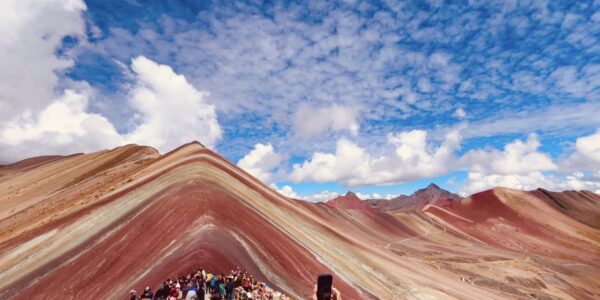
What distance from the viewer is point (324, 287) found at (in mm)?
8422

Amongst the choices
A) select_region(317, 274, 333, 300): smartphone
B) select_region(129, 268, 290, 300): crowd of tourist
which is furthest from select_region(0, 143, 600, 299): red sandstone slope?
select_region(317, 274, 333, 300): smartphone

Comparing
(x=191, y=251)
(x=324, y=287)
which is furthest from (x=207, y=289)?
(x=324, y=287)

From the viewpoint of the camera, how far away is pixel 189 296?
13.0 meters

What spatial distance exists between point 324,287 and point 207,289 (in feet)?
32.4

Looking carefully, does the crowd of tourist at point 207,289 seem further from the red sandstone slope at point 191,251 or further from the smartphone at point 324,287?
the smartphone at point 324,287

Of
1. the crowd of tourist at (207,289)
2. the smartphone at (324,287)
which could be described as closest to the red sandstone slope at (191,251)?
the crowd of tourist at (207,289)

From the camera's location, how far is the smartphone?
831 cm

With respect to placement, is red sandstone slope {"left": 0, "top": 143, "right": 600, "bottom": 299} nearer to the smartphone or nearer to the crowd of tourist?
the crowd of tourist

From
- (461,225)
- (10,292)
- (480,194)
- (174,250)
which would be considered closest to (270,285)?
(174,250)

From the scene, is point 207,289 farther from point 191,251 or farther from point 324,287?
point 324,287

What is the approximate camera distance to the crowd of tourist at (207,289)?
46.4ft

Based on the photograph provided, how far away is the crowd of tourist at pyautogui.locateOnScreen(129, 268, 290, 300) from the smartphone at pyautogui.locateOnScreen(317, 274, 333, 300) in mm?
6715

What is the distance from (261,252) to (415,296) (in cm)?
1834

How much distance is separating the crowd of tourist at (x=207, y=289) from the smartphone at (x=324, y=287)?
22.0ft
